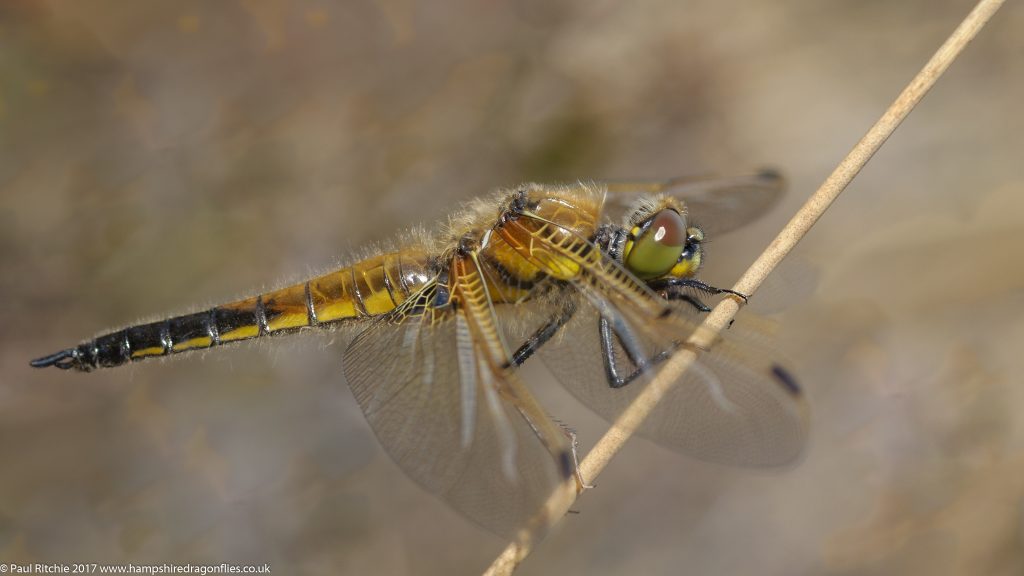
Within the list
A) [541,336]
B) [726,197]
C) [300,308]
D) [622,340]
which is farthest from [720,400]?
[300,308]

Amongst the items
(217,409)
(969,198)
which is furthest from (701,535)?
(217,409)

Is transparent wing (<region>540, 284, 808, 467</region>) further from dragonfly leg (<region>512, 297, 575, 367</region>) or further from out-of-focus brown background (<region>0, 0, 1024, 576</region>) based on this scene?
out-of-focus brown background (<region>0, 0, 1024, 576</region>)

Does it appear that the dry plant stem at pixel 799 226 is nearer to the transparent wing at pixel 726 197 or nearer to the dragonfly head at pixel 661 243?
the dragonfly head at pixel 661 243

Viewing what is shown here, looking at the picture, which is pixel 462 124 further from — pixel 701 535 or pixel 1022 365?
pixel 1022 365

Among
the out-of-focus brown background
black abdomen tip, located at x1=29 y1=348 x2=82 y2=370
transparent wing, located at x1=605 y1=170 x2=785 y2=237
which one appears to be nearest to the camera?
black abdomen tip, located at x1=29 y1=348 x2=82 y2=370

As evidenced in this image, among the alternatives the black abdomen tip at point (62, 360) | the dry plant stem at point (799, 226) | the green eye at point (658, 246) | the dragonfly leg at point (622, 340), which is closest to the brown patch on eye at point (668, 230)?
the green eye at point (658, 246)

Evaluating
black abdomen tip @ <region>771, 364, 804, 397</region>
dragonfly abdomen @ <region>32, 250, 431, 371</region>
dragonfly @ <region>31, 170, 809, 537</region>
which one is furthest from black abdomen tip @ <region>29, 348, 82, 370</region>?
black abdomen tip @ <region>771, 364, 804, 397</region>
